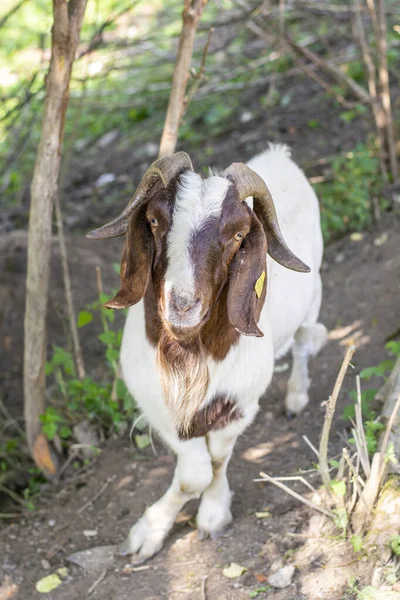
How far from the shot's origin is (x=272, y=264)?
427cm

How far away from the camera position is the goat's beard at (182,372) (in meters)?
3.52

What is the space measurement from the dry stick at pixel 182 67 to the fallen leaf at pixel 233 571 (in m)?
2.36

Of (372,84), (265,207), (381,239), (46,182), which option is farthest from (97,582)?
(372,84)

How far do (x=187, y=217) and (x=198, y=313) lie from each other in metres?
0.43

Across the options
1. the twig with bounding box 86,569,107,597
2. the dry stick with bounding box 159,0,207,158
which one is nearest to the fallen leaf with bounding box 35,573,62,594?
the twig with bounding box 86,569,107,597

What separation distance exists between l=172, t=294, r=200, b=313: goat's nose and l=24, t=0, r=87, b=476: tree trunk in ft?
5.39

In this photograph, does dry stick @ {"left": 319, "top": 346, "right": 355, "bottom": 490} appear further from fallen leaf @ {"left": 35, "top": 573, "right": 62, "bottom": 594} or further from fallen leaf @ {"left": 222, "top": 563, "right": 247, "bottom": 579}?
fallen leaf @ {"left": 35, "top": 573, "right": 62, "bottom": 594}

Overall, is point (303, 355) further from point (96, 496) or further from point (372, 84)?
point (372, 84)

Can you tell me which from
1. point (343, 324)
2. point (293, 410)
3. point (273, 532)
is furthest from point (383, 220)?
point (273, 532)

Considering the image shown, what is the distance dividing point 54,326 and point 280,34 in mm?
3214

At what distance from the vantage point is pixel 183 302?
309cm

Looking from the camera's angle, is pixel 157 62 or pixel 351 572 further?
pixel 157 62

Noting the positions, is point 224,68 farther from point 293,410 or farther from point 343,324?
point 293,410

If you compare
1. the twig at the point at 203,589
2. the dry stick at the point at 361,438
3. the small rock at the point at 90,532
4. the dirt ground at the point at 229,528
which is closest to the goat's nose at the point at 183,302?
the dry stick at the point at 361,438
